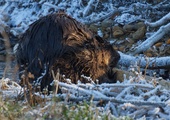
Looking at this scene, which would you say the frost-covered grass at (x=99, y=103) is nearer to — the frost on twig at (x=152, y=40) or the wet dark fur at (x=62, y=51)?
the wet dark fur at (x=62, y=51)

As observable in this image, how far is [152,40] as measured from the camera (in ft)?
26.4

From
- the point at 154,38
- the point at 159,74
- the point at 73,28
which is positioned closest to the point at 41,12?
the point at 154,38

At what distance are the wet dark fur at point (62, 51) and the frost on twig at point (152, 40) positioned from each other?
9.88 feet

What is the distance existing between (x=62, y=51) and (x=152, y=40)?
3.81 meters

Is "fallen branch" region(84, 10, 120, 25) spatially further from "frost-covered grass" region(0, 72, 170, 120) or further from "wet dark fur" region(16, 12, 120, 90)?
"frost-covered grass" region(0, 72, 170, 120)

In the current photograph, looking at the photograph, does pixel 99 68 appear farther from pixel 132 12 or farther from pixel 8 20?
pixel 8 20

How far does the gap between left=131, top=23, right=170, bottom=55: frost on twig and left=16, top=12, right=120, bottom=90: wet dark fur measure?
301 cm

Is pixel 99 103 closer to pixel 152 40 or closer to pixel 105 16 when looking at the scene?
pixel 152 40

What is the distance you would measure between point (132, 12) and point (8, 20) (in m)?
2.99

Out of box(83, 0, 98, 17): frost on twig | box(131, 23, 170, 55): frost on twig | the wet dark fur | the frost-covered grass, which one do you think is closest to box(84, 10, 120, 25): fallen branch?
box(83, 0, 98, 17): frost on twig

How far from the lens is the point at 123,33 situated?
9.17 m

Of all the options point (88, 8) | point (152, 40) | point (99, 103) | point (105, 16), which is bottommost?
point (99, 103)

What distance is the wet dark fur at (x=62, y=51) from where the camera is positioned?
447 centimetres

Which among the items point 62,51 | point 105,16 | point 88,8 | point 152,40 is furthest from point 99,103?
point 88,8
